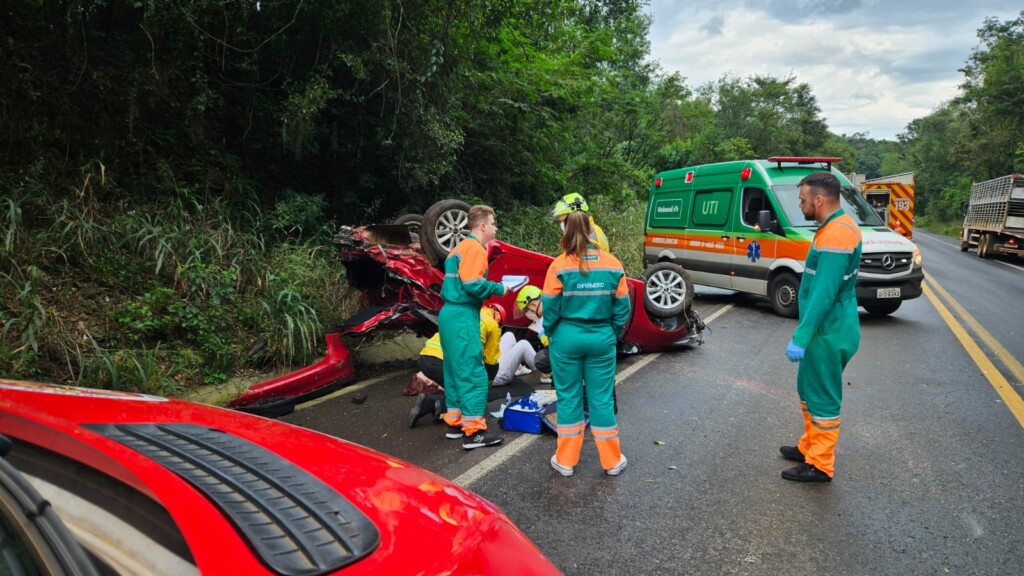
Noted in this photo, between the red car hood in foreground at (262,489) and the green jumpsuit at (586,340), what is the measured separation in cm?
203

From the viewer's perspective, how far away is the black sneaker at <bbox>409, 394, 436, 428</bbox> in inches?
190

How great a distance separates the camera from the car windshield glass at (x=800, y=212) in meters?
9.30

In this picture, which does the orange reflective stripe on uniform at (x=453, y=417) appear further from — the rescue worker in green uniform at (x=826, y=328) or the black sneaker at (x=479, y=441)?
the rescue worker in green uniform at (x=826, y=328)

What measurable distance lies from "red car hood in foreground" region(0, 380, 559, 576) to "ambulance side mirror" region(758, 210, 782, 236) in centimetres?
752

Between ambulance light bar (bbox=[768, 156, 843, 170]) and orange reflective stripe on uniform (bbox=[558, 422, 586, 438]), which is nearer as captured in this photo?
orange reflective stripe on uniform (bbox=[558, 422, 586, 438])

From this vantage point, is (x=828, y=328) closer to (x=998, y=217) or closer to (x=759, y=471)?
(x=759, y=471)

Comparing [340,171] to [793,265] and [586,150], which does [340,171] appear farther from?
[586,150]

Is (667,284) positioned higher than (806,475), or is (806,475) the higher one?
(667,284)

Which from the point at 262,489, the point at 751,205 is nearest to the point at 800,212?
the point at 751,205

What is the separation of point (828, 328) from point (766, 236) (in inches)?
242

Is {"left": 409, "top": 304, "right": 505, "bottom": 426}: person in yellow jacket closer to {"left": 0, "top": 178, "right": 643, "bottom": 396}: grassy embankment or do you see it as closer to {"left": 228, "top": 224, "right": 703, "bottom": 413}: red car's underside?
{"left": 228, "top": 224, "right": 703, "bottom": 413}: red car's underside

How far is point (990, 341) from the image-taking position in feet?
25.3

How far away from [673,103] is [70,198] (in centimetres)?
3246

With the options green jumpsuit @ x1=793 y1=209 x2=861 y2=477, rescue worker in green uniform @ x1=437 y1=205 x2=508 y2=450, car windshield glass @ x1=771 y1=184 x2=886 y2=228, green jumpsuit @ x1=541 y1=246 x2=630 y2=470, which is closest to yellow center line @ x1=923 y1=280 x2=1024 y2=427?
car windshield glass @ x1=771 y1=184 x2=886 y2=228
